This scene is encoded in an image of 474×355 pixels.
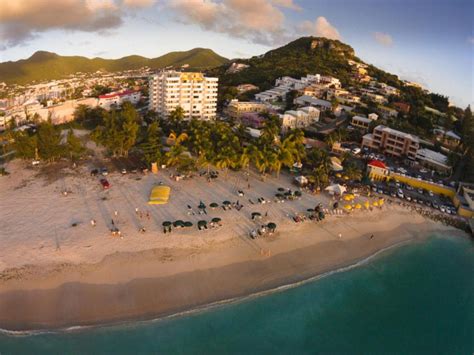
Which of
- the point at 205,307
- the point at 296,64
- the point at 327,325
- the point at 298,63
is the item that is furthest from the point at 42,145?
the point at 298,63

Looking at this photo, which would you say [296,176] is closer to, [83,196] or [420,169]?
[420,169]

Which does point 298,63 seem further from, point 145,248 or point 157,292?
point 157,292

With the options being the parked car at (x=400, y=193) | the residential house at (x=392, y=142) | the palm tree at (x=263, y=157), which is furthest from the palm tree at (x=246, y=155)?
the residential house at (x=392, y=142)

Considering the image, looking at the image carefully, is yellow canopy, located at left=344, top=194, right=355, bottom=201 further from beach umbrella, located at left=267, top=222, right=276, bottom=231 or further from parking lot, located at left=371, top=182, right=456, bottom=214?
beach umbrella, located at left=267, top=222, right=276, bottom=231

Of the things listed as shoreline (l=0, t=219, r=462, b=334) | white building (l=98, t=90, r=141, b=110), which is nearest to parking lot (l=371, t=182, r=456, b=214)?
shoreline (l=0, t=219, r=462, b=334)

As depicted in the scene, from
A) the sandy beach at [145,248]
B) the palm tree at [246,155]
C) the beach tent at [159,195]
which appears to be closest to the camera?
the sandy beach at [145,248]

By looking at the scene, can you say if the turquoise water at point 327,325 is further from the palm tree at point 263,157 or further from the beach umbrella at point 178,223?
the palm tree at point 263,157
